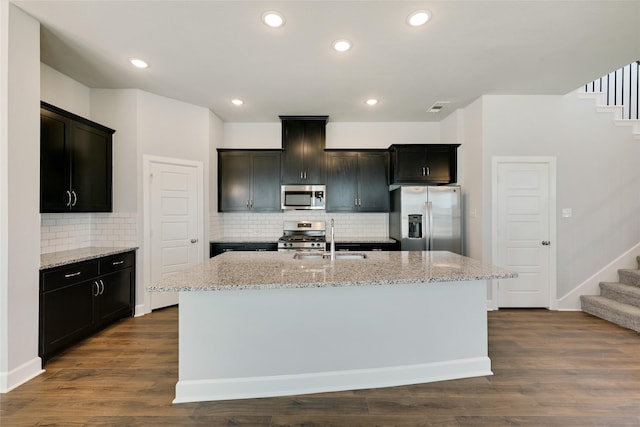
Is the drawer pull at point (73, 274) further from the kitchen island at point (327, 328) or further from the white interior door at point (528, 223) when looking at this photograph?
the white interior door at point (528, 223)

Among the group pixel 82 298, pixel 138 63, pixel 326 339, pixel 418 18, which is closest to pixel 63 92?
pixel 138 63

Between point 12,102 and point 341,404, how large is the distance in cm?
333

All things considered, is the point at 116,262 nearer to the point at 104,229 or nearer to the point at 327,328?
the point at 104,229

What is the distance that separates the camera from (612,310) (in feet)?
11.8

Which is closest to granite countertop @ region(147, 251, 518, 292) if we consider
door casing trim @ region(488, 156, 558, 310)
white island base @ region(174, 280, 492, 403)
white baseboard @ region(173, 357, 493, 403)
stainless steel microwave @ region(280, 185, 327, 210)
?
white island base @ region(174, 280, 492, 403)

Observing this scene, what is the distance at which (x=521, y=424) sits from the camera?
6.20 feet

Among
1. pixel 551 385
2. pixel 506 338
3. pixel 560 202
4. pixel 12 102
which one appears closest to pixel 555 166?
pixel 560 202

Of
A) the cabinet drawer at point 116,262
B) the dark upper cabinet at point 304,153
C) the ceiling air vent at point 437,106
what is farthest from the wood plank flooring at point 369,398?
the ceiling air vent at point 437,106

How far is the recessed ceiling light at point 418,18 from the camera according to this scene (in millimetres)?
2400

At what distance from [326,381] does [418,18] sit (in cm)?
294

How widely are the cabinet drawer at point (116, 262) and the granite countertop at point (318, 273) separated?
157 cm

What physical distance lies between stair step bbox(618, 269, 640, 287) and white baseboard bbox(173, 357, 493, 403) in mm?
3019

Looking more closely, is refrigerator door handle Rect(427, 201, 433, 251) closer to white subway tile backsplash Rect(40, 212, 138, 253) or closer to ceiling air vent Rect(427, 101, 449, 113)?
ceiling air vent Rect(427, 101, 449, 113)

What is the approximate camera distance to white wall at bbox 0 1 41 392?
2275mm
